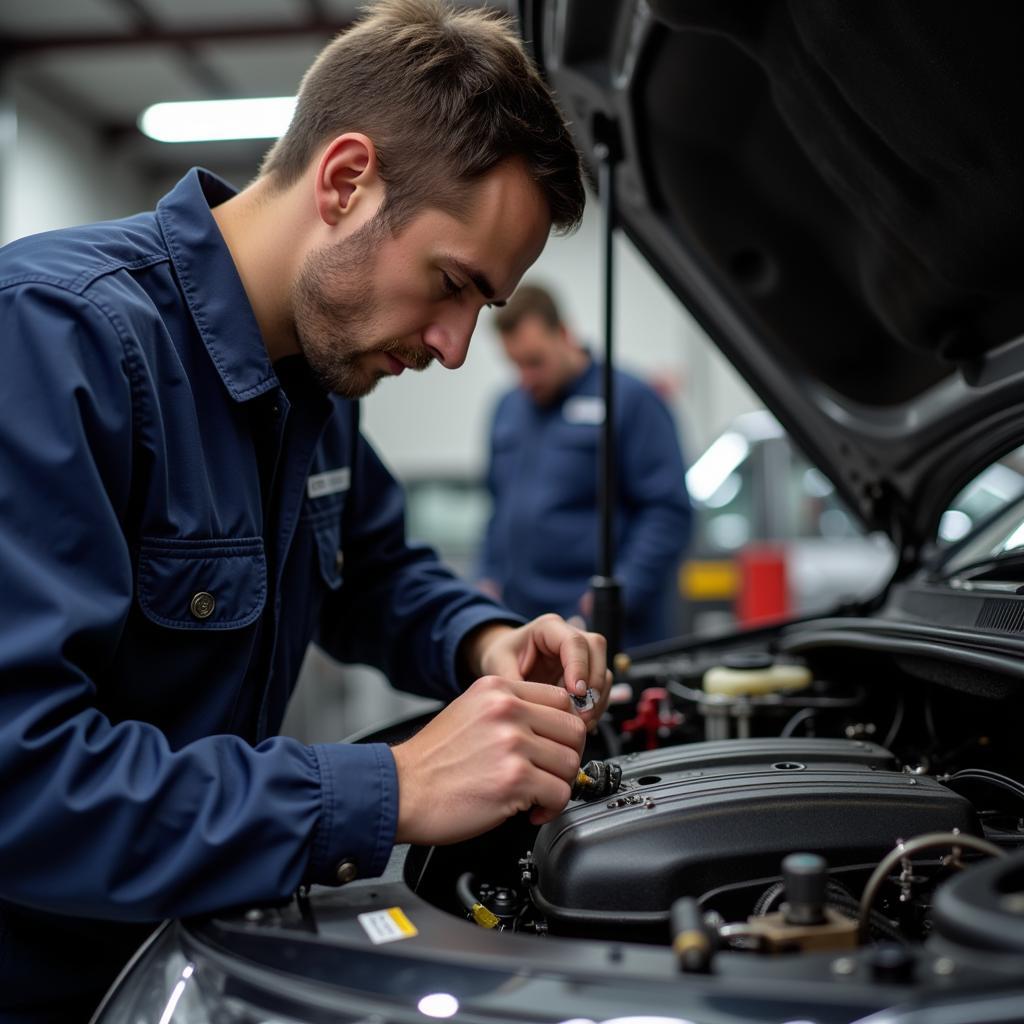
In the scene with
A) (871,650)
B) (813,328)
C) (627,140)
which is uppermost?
(627,140)

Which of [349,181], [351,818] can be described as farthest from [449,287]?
[351,818]

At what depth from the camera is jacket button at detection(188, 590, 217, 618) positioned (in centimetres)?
96

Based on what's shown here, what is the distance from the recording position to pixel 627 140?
5.22 feet

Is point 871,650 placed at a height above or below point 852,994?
above

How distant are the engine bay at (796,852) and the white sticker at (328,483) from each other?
1.40 feet

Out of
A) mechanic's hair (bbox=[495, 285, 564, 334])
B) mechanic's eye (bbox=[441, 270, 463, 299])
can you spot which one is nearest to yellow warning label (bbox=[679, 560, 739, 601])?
mechanic's hair (bbox=[495, 285, 564, 334])

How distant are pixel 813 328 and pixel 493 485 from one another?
1613mm

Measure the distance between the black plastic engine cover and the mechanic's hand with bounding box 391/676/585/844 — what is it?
0.06 m

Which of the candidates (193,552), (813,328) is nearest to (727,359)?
(813,328)

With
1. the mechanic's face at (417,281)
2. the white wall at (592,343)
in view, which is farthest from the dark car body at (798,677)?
the white wall at (592,343)

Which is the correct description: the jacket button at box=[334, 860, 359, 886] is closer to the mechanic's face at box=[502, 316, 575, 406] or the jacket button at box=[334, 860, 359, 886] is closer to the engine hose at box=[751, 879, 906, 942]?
the engine hose at box=[751, 879, 906, 942]

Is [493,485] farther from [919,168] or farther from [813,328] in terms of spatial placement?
[919,168]

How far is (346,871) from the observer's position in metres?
0.79

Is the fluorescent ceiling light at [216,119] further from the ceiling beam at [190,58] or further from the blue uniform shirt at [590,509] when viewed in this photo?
the blue uniform shirt at [590,509]
